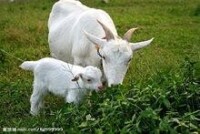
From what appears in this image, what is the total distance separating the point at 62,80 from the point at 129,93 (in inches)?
53.3

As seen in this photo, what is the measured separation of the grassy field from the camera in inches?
215

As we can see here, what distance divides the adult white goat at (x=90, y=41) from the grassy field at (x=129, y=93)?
32 cm

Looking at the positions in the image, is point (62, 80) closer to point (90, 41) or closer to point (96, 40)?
point (96, 40)

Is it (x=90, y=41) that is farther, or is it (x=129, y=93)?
(x=90, y=41)

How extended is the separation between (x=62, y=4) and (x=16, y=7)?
8911 millimetres

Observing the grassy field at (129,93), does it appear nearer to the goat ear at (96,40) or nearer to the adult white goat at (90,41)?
the adult white goat at (90,41)

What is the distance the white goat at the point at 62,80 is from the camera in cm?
669

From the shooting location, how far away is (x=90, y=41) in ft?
26.3

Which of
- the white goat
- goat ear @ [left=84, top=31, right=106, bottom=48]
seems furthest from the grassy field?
goat ear @ [left=84, top=31, right=106, bottom=48]

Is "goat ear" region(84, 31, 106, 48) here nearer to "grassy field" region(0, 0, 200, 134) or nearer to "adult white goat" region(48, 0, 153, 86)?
"adult white goat" region(48, 0, 153, 86)

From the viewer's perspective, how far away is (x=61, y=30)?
9.52m

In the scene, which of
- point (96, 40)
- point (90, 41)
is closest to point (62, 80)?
point (96, 40)

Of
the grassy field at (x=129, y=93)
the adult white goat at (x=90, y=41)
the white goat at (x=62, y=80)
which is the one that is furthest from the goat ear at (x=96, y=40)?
the grassy field at (x=129, y=93)

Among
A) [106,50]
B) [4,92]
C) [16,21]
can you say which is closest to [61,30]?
[4,92]
